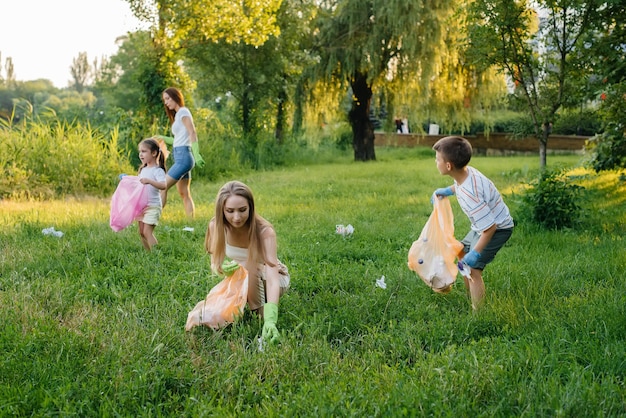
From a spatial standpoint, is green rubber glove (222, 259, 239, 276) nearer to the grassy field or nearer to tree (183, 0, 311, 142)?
Result: the grassy field

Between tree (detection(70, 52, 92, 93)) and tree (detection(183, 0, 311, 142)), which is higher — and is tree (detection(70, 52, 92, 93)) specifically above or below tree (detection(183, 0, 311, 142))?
above

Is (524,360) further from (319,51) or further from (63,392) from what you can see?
(319,51)

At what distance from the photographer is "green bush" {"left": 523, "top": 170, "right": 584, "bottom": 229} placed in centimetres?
645

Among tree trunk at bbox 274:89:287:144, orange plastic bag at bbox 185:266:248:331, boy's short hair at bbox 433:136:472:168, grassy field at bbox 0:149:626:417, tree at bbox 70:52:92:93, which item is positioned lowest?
grassy field at bbox 0:149:626:417

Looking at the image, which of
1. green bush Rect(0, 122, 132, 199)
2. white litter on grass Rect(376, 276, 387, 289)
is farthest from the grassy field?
green bush Rect(0, 122, 132, 199)

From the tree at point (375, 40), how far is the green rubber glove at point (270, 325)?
544 inches

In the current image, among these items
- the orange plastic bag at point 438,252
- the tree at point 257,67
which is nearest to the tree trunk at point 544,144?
the orange plastic bag at point 438,252

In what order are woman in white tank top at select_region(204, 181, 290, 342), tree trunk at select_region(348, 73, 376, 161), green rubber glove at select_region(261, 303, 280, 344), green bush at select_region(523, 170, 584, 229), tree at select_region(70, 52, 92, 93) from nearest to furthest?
green rubber glove at select_region(261, 303, 280, 344), woman in white tank top at select_region(204, 181, 290, 342), green bush at select_region(523, 170, 584, 229), tree trunk at select_region(348, 73, 376, 161), tree at select_region(70, 52, 92, 93)

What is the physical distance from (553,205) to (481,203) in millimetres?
3135

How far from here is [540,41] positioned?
778 cm

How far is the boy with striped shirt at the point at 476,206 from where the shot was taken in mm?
3773

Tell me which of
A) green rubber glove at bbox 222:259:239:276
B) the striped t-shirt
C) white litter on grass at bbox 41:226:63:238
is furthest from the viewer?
white litter on grass at bbox 41:226:63:238

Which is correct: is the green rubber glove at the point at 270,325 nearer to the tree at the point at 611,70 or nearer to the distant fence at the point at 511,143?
the tree at the point at 611,70

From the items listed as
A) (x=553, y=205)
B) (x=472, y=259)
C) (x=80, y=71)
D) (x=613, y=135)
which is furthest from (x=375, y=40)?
(x=80, y=71)
